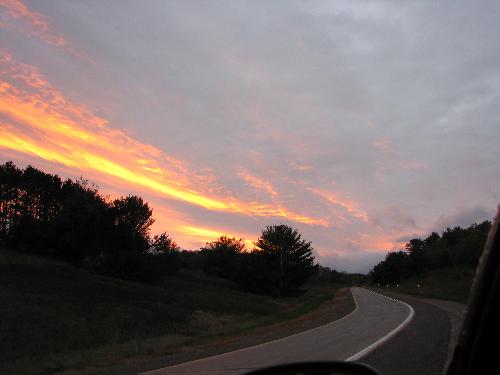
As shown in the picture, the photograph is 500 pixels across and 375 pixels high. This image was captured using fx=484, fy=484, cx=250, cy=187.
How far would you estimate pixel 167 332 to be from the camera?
27.8m

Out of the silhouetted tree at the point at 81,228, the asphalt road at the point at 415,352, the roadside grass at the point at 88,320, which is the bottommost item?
the roadside grass at the point at 88,320

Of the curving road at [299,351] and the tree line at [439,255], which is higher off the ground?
the tree line at [439,255]

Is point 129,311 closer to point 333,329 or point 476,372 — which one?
point 333,329

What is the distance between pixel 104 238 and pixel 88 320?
133ft

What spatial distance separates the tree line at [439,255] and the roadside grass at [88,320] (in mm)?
23559

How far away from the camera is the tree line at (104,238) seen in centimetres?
6725

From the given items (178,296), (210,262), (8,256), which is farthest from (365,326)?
(210,262)

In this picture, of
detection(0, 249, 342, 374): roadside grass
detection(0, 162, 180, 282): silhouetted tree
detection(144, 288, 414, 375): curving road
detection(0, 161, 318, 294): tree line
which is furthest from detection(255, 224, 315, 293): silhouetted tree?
detection(144, 288, 414, 375): curving road

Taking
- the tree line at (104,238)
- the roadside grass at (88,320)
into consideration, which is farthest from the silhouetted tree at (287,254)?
the roadside grass at (88,320)

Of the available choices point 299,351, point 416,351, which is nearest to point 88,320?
point 299,351

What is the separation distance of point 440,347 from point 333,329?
6.74 m

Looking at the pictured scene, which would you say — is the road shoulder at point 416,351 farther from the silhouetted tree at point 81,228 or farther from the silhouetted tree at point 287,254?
the silhouetted tree at point 287,254

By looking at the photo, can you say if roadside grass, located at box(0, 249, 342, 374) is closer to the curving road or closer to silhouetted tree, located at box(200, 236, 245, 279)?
the curving road

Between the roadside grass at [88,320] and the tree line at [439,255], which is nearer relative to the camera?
the roadside grass at [88,320]
